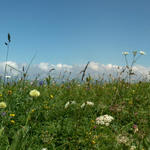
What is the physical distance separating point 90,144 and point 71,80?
4156 millimetres

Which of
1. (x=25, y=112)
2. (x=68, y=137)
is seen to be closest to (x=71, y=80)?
(x=25, y=112)

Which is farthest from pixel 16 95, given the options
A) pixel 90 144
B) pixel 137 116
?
pixel 137 116

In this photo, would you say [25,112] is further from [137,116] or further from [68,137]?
[137,116]

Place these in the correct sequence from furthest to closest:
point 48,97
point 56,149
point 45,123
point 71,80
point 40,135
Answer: point 71,80
point 48,97
point 45,123
point 40,135
point 56,149

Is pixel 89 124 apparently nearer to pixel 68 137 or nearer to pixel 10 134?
pixel 68 137

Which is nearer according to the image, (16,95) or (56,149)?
(56,149)

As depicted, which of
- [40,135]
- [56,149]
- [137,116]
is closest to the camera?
[56,149]

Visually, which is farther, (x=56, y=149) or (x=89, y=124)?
(x=89, y=124)

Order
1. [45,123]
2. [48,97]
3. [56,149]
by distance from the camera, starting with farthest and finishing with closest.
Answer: [48,97]
[45,123]
[56,149]

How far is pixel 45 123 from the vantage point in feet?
12.0

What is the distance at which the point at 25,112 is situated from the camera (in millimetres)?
3855

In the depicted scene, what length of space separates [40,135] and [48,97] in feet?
5.32

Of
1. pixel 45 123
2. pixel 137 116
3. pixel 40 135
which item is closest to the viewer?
pixel 40 135

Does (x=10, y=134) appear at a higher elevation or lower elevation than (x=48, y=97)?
lower
